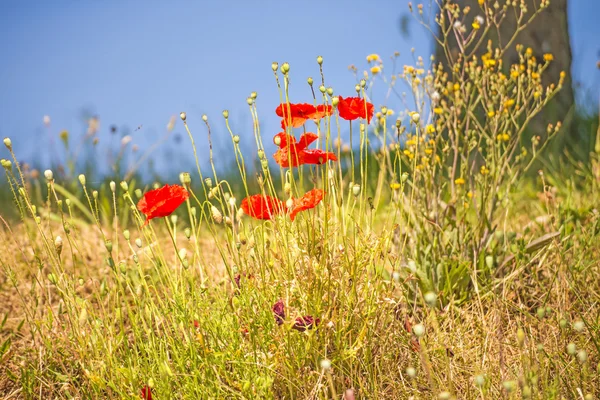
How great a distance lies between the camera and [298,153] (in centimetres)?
202

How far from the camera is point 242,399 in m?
1.97

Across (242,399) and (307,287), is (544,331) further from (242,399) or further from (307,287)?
(242,399)

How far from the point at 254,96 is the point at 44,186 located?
4403mm

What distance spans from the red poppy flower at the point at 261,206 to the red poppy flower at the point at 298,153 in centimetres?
13

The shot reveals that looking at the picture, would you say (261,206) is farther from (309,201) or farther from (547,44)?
(547,44)

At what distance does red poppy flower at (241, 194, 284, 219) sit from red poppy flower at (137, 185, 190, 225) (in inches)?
8.3

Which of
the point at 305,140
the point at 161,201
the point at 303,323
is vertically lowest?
the point at 303,323

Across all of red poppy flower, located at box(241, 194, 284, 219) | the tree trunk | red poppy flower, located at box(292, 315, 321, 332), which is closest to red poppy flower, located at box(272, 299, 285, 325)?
red poppy flower, located at box(292, 315, 321, 332)

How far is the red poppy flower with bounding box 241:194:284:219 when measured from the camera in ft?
6.89

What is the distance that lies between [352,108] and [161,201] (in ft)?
2.27

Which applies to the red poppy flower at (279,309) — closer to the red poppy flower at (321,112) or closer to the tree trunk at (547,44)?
the red poppy flower at (321,112)

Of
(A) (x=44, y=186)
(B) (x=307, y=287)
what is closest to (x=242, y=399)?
(B) (x=307, y=287)

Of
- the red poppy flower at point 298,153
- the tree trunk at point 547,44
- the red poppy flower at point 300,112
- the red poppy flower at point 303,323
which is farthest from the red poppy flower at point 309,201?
the tree trunk at point 547,44

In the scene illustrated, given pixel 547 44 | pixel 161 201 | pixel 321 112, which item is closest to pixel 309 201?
pixel 321 112
